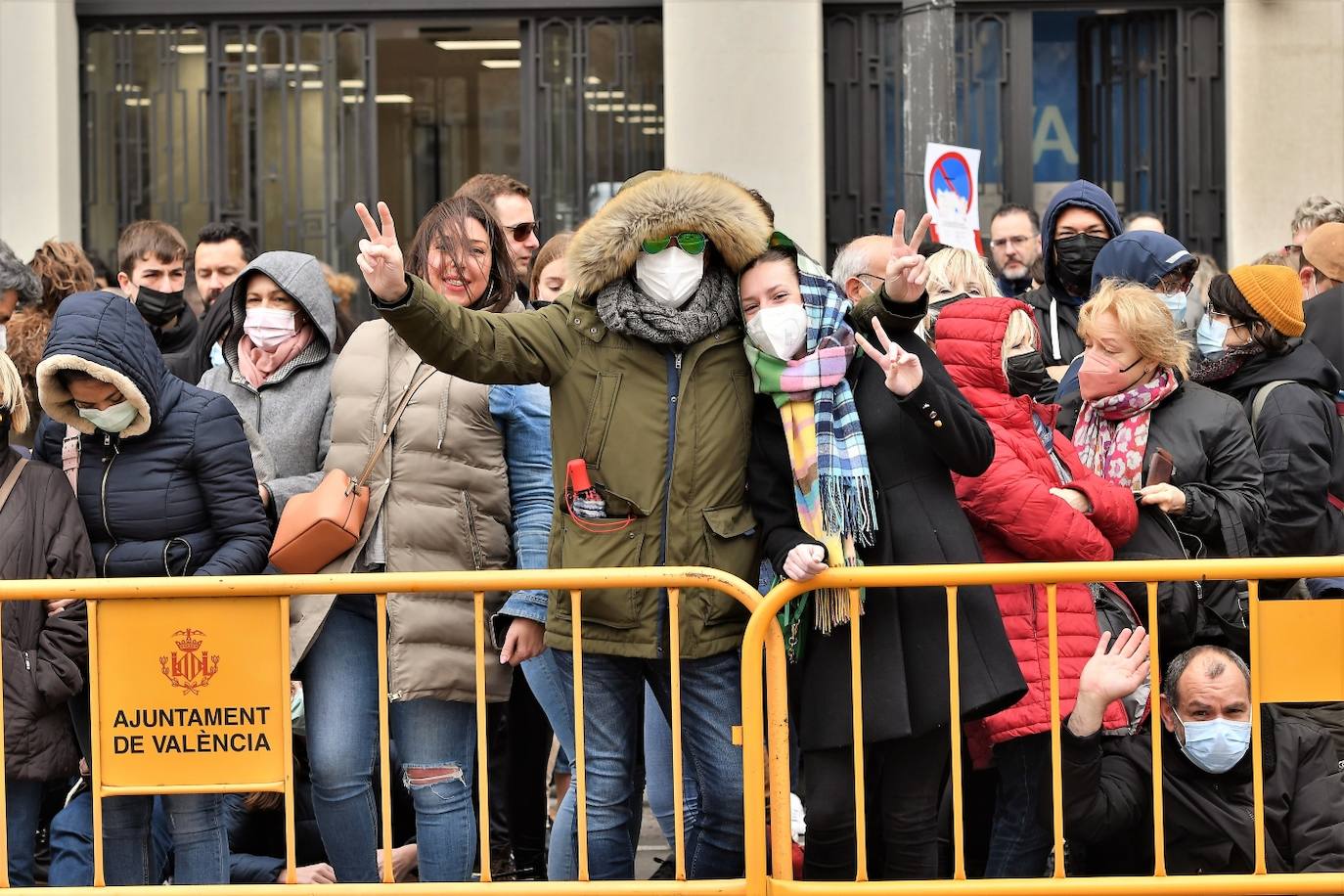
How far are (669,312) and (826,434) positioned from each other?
0.52 m

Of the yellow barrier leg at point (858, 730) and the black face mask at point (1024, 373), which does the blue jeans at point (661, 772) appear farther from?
the black face mask at point (1024, 373)

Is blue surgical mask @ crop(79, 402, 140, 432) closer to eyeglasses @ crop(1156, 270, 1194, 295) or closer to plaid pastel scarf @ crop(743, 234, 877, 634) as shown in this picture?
plaid pastel scarf @ crop(743, 234, 877, 634)

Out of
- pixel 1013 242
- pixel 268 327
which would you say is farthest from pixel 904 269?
pixel 1013 242

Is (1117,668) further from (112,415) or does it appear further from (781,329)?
(112,415)

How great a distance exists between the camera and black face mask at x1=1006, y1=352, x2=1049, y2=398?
5229 mm

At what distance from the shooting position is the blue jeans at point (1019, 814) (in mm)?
4805

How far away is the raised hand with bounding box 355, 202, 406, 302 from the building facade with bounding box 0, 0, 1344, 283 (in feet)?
19.3

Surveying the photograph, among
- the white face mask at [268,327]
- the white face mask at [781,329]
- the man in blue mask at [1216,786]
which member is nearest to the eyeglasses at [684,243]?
the white face mask at [781,329]

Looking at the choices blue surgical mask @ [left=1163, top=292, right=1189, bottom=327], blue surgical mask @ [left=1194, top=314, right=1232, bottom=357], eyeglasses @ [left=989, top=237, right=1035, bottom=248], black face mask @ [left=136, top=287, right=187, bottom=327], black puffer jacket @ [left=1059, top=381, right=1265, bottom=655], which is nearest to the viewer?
black puffer jacket @ [left=1059, top=381, right=1265, bottom=655]

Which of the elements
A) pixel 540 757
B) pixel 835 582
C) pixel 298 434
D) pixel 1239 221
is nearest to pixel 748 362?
pixel 835 582

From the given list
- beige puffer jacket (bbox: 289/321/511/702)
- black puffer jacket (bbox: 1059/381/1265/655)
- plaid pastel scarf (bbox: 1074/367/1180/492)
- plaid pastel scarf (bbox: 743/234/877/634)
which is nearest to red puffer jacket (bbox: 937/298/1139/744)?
black puffer jacket (bbox: 1059/381/1265/655)

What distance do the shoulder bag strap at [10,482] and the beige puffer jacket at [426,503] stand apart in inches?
34.5

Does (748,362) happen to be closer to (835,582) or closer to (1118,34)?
(835,582)

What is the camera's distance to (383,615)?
450cm
